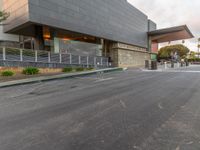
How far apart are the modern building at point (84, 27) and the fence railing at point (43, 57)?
58.8 inches

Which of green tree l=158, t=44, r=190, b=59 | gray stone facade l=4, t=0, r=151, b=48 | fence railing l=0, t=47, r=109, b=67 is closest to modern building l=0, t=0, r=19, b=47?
gray stone facade l=4, t=0, r=151, b=48

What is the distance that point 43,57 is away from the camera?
1736 cm

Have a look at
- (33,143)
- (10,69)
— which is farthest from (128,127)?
(10,69)

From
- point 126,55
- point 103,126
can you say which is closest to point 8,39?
point 126,55

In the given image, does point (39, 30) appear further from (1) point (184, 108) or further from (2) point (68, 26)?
(1) point (184, 108)

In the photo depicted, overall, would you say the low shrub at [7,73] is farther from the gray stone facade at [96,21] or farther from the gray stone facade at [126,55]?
the gray stone facade at [126,55]

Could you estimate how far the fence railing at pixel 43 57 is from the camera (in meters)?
14.5

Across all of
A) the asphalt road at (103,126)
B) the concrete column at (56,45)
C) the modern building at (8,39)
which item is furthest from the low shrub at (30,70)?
the asphalt road at (103,126)

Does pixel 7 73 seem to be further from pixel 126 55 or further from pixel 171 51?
pixel 171 51

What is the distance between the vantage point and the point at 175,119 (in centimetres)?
413

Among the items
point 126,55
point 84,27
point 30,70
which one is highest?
point 84,27

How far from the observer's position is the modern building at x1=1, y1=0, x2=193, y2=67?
54.6 ft

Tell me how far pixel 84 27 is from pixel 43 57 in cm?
720

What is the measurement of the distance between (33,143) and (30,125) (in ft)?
3.37
